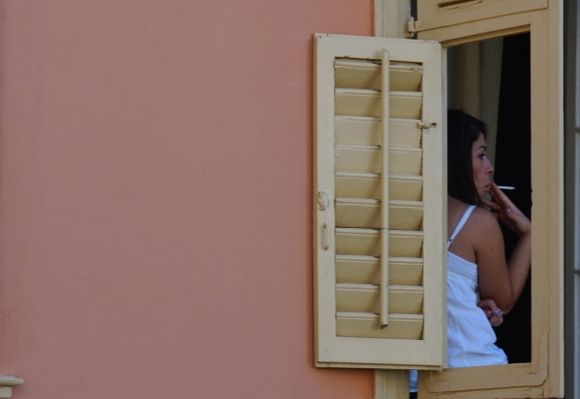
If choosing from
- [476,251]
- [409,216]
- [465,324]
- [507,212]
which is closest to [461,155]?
[507,212]

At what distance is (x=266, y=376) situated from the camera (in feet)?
26.6

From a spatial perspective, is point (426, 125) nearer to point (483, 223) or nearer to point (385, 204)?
point (385, 204)

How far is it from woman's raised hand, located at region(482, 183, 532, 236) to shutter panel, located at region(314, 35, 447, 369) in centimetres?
39

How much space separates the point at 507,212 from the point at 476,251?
0.72 ft

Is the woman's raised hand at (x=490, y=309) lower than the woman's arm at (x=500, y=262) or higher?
lower

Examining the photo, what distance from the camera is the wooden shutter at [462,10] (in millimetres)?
8125

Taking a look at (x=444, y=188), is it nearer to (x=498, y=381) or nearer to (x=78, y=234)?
(x=498, y=381)

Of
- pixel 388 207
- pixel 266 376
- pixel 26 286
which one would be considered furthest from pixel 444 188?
pixel 26 286

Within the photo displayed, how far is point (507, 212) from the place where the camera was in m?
8.54

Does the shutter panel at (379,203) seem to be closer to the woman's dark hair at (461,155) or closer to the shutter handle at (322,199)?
the shutter handle at (322,199)

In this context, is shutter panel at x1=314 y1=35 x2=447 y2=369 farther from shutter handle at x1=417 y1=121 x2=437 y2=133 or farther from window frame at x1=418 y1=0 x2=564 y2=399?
window frame at x1=418 y1=0 x2=564 y2=399

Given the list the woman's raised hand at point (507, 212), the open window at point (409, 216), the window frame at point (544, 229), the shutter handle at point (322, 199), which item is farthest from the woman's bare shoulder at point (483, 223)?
the shutter handle at point (322, 199)

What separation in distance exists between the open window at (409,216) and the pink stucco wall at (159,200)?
97mm

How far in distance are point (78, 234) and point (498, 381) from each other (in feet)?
4.74
